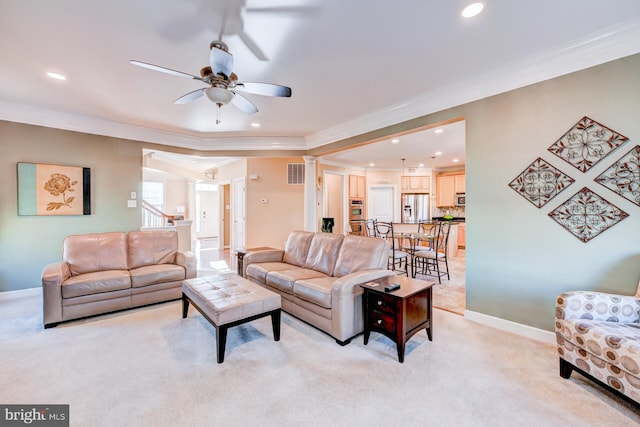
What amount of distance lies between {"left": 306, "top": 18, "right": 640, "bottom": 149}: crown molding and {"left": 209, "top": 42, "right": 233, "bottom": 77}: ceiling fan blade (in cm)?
233

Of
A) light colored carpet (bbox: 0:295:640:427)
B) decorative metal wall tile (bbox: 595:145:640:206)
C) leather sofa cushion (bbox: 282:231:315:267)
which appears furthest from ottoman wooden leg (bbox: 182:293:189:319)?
decorative metal wall tile (bbox: 595:145:640:206)

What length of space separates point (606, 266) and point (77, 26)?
4677 millimetres

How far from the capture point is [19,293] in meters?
3.77

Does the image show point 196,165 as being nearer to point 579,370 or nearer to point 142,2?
point 142,2

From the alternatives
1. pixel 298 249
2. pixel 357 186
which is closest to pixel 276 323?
pixel 298 249

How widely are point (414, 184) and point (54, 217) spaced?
8107mm

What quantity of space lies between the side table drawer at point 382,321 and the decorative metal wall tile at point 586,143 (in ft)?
6.92

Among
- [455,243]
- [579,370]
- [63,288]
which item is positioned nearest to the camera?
[579,370]

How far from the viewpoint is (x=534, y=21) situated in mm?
2021

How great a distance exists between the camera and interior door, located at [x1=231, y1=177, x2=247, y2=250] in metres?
6.55

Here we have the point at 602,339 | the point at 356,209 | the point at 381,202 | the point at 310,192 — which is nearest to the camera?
the point at 602,339

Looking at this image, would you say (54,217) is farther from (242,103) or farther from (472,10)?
(472,10)

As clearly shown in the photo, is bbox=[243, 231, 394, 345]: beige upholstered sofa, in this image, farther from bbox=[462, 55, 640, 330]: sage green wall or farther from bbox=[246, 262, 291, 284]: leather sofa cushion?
bbox=[462, 55, 640, 330]: sage green wall

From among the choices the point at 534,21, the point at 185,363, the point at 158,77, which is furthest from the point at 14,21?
the point at 534,21
